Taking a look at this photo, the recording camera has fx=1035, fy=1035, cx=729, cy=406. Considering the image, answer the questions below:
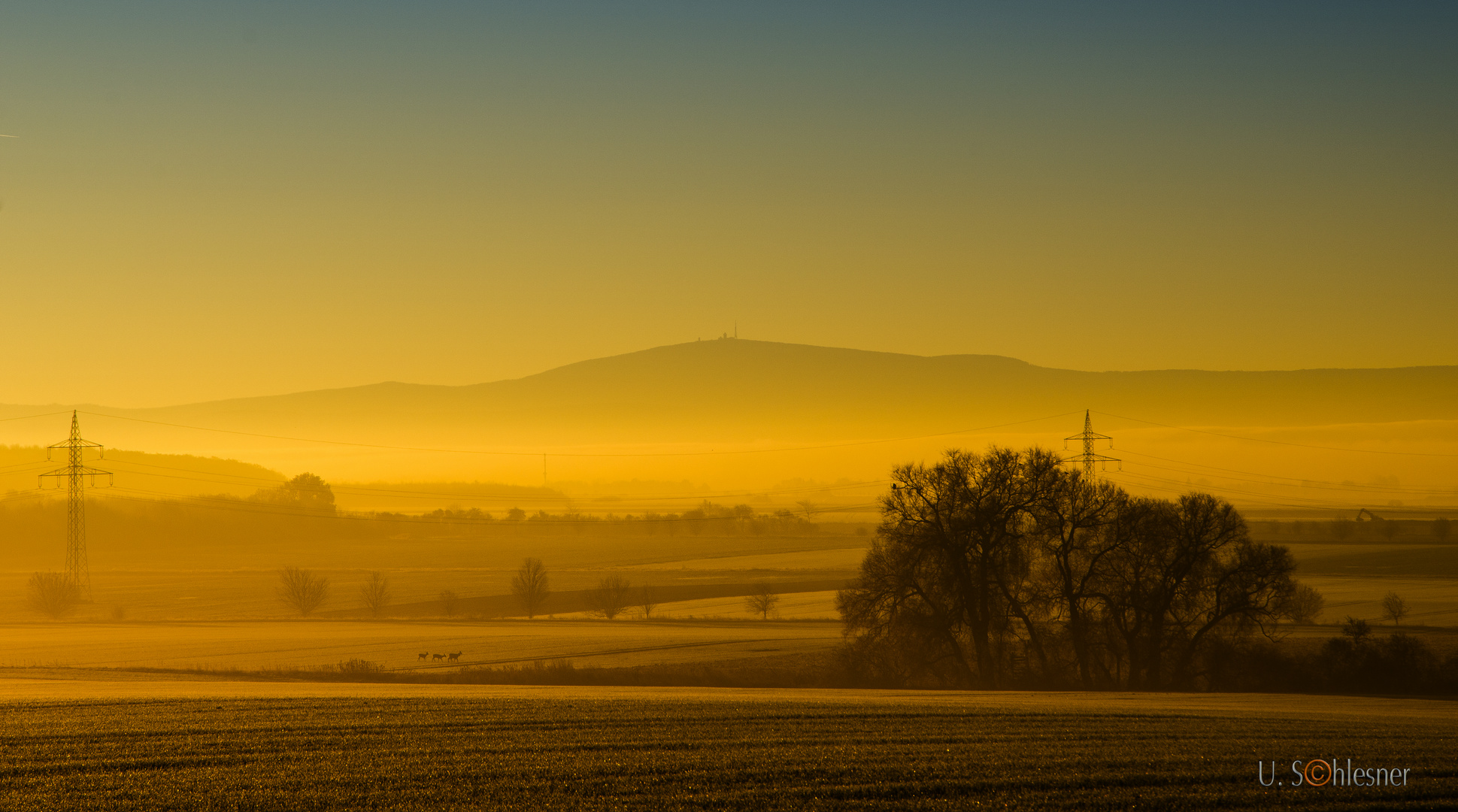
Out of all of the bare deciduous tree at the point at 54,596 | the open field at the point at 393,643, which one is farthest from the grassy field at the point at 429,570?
the open field at the point at 393,643

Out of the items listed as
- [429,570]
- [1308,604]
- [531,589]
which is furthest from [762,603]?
[429,570]

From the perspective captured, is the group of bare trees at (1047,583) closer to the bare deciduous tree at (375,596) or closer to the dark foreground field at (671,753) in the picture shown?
the dark foreground field at (671,753)

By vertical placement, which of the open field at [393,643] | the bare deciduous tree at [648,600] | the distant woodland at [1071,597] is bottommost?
the bare deciduous tree at [648,600]

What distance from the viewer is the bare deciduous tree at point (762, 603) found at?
255ft

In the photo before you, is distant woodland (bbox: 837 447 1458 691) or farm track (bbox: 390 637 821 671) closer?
distant woodland (bbox: 837 447 1458 691)

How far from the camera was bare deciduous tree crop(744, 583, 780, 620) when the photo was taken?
3056 inches

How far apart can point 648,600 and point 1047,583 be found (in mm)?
45230

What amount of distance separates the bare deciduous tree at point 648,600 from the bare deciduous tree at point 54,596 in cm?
4384

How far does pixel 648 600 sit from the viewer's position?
286ft

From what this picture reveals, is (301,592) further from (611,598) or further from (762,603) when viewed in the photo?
(762,603)

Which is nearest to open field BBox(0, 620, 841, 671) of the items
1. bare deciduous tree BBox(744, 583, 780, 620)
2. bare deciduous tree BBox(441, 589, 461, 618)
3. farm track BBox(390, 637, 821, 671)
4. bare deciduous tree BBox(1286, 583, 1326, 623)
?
farm track BBox(390, 637, 821, 671)

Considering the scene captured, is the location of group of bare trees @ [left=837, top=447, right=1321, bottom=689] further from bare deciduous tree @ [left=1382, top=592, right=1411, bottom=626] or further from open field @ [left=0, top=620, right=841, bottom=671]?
bare deciduous tree @ [left=1382, top=592, right=1411, bottom=626]

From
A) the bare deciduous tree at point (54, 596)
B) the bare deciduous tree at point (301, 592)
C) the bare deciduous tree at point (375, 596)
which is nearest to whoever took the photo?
the bare deciduous tree at point (54, 596)

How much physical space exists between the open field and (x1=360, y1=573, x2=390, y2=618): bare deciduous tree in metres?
12.7
